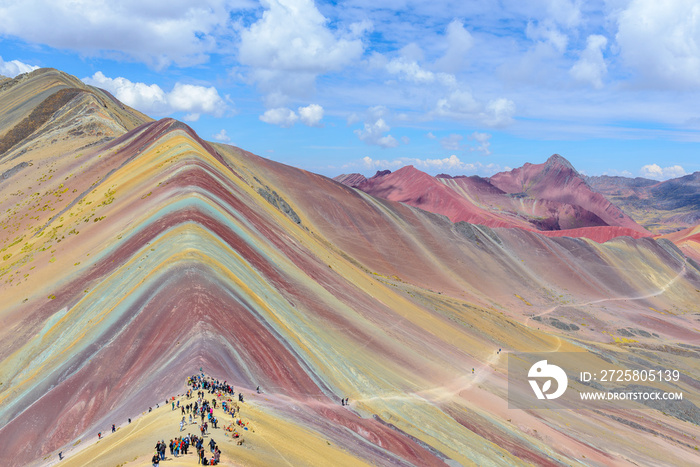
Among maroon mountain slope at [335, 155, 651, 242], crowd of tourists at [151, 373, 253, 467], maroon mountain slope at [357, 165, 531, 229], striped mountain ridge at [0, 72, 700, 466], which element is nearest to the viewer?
crowd of tourists at [151, 373, 253, 467]

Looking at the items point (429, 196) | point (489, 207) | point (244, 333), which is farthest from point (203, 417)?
point (489, 207)

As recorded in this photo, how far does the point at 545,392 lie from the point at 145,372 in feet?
127

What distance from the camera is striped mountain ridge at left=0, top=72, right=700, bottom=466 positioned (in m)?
19.9

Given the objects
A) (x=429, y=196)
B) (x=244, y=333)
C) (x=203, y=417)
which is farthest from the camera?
(x=429, y=196)

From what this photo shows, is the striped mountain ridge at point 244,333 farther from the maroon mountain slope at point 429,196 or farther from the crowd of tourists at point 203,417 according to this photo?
the maroon mountain slope at point 429,196

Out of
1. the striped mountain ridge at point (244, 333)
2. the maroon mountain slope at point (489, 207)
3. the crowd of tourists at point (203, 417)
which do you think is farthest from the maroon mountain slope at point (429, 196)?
the crowd of tourists at point (203, 417)

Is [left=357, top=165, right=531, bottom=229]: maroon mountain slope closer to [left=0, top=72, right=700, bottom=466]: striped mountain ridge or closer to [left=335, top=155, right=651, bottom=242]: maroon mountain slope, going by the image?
[left=335, top=155, right=651, bottom=242]: maroon mountain slope

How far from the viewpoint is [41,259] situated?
125 ft

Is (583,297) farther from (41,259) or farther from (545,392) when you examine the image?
(41,259)

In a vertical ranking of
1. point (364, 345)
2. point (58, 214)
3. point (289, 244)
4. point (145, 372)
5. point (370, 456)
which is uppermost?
point (58, 214)

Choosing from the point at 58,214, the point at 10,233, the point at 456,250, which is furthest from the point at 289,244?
the point at 456,250

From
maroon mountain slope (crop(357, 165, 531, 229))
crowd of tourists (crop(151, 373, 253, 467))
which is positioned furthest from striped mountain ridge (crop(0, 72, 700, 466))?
maroon mountain slope (crop(357, 165, 531, 229))

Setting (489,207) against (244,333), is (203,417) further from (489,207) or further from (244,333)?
(489,207)

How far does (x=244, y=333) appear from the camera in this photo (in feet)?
75.4
